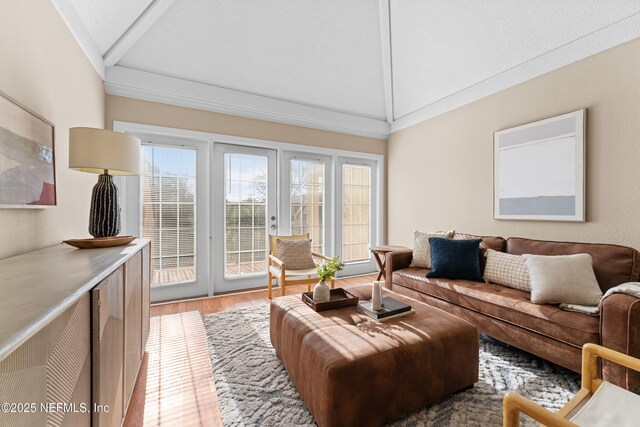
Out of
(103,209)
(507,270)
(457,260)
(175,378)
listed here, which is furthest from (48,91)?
(507,270)

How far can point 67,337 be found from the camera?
81 centimetres

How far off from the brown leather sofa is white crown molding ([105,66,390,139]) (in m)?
2.65

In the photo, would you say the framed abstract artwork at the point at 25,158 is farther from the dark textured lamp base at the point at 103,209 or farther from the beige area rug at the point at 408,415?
the beige area rug at the point at 408,415

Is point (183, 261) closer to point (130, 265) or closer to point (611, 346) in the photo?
point (130, 265)

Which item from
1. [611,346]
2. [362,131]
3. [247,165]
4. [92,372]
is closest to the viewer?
[92,372]

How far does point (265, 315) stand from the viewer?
9.95 feet

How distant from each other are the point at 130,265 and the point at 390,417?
1.63m

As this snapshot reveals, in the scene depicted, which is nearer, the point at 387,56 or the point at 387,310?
the point at 387,310

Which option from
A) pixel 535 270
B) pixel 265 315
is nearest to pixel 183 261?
pixel 265 315

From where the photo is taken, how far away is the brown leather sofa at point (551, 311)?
1.66 meters

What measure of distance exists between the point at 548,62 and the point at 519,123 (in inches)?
23.8

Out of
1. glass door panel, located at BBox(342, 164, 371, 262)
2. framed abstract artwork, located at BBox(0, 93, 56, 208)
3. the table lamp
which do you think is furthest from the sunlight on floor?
glass door panel, located at BBox(342, 164, 371, 262)

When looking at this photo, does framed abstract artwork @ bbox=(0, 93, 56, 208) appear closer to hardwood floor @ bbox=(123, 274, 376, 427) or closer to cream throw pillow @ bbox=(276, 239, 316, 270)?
hardwood floor @ bbox=(123, 274, 376, 427)

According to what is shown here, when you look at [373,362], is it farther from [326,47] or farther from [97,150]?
[326,47]
